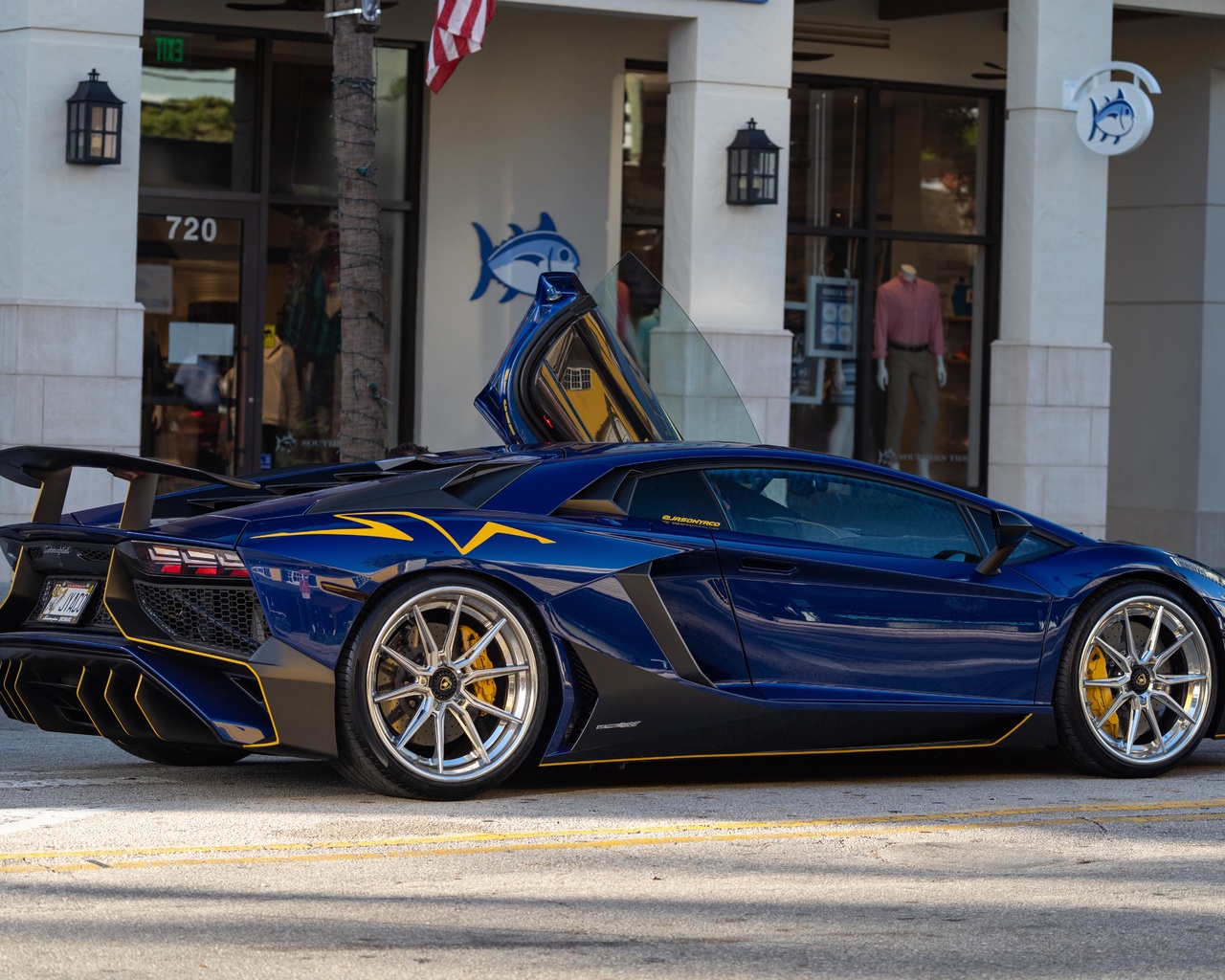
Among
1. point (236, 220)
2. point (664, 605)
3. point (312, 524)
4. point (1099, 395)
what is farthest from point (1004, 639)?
point (236, 220)

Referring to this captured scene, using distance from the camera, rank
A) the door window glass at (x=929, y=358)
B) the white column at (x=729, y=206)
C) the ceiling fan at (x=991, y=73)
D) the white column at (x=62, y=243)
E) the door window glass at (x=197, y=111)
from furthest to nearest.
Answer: the ceiling fan at (x=991, y=73) → the door window glass at (x=929, y=358) → the door window glass at (x=197, y=111) → the white column at (x=729, y=206) → the white column at (x=62, y=243)

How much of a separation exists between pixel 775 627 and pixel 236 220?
9873 millimetres

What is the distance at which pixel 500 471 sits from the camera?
6.48 metres

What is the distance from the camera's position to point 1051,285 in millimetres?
14984

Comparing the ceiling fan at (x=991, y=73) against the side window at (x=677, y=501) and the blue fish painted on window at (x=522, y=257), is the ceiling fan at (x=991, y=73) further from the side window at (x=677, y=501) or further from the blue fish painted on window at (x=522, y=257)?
the side window at (x=677, y=501)

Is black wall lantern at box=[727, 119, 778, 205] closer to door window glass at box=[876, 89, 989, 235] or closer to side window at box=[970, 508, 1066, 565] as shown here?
door window glass at box=[876, 89, 989, 235]

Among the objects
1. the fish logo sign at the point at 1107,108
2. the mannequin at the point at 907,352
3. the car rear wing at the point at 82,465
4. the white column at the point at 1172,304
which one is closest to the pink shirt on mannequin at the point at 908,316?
the mannequin at the point at 907,352

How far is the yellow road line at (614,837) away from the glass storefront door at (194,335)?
9.82m

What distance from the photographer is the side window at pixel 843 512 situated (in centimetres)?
661

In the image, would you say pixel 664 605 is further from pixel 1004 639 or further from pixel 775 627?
pixel 1004 639

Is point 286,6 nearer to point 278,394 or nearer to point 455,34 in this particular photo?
point 278,394

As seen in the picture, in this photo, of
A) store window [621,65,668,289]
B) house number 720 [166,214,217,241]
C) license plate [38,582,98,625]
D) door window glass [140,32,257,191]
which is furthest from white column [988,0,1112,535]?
license plate [38,582,98,625]

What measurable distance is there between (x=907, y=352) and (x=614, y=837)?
1245 cm

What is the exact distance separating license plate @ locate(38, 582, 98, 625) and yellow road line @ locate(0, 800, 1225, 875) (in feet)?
3.33
